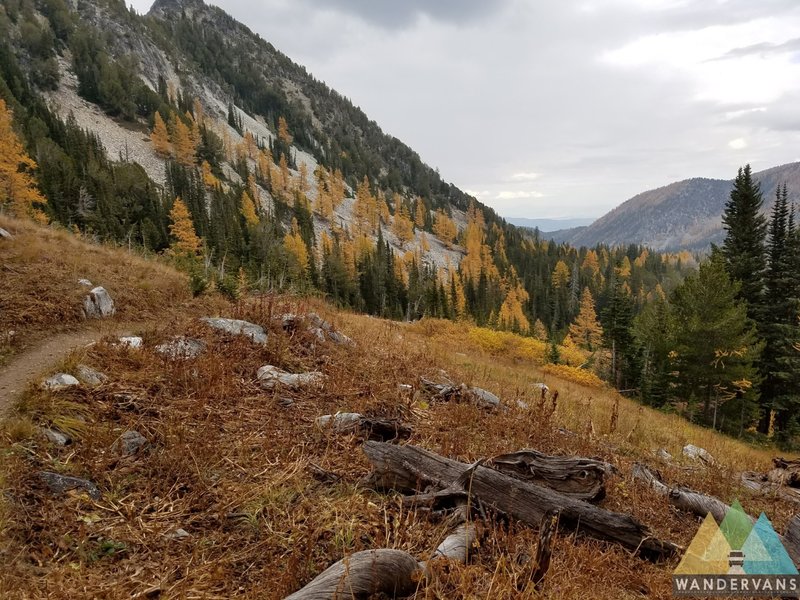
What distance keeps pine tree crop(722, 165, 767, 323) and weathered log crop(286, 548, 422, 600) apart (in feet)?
108

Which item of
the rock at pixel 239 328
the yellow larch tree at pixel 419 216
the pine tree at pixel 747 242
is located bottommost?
the rock at pixel 239 328

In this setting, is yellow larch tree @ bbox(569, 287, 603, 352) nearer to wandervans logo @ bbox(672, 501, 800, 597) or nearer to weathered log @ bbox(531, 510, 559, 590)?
wandervans logo @ bbox(672, 501, 800, 597)

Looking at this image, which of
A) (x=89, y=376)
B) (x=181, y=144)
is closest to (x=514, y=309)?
(x=181, y=144)

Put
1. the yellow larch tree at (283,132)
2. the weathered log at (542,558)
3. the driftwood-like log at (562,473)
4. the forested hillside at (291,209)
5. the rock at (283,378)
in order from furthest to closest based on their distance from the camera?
the yellow larch tree at (283,132)
the forested hillside at (291,209)
the rock at (283,378)
the driftwood-like log at (562,473)
the weathered log at (542,558)

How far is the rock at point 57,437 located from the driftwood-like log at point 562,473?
425 centimetres

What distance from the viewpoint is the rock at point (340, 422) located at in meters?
5.06

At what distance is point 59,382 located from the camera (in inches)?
199

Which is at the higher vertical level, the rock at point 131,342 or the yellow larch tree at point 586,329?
the rock at point 131,342

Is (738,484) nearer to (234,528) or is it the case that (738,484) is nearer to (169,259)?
(234,528)

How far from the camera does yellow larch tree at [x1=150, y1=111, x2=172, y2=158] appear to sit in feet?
315

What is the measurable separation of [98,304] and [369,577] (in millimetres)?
8586

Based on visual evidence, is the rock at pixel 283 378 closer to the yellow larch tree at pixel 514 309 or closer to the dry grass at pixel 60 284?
the dry grass at pixel 60 284

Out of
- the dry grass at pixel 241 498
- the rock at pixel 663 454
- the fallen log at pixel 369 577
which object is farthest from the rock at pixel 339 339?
the fallen log at pixel 369 577

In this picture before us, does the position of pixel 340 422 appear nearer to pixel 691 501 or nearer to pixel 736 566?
pixel 736 566
